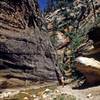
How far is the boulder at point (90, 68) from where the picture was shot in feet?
104

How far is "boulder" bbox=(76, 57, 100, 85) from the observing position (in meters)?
31.7

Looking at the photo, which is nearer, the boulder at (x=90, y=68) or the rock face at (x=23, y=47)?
the rock face at (x=23, y=47)

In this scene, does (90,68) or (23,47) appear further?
→ (23,47)

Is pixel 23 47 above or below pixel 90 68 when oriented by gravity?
above

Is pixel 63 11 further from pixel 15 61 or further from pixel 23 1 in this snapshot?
pixel 15 61

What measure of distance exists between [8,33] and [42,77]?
6.83m

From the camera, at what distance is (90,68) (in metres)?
A: 31.9

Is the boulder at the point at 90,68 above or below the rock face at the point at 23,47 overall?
below

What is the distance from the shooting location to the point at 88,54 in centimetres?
3628

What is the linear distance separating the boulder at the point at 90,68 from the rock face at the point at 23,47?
15.6ft

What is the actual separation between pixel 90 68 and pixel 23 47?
752 cm

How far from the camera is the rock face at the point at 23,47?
98.5 ft

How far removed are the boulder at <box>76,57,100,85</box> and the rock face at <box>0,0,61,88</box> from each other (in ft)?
15.6

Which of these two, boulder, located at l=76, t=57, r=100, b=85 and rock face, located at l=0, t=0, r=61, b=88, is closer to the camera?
rock face, located at l=0, t=0, r=61, b=88
